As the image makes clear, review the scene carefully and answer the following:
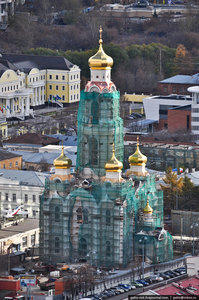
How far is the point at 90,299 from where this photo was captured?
86.6 meters

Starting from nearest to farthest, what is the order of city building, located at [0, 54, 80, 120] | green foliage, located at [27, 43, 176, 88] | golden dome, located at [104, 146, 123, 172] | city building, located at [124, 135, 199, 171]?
golden dome, located at [104, 146, 123, 172] < city building, located at [124, 135, 199, 171] < city building, located at [0, 54, 80, 120] < green foliage, located at [27, 43, 176, 88]

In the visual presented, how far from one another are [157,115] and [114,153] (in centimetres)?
4841

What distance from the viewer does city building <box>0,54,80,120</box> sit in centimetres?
15500

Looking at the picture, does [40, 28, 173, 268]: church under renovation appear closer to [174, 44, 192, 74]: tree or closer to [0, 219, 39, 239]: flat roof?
[0, 219, 39, 239]: flat roof

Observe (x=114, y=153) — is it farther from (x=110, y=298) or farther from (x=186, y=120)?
(x=186, y=120)

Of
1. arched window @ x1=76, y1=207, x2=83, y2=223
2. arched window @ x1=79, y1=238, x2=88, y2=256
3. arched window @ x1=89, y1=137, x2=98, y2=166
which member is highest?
arched window @ x1=89, y1=137, x2=98, y2=166

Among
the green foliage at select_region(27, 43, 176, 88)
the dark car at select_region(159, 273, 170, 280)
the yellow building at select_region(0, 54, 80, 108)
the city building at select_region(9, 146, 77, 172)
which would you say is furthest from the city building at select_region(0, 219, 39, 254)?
the green foliage at select_region(27, 43, 176, 88)

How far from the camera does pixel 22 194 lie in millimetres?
109750

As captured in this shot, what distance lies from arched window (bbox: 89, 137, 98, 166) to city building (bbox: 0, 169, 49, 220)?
9758 millimetres

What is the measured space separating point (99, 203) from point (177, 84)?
65.5 meters

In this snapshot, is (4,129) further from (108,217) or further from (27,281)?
(27,281)

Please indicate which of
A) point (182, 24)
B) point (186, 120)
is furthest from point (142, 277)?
point (182, 24)

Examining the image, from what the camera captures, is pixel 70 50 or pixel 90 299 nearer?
pixel 90 299

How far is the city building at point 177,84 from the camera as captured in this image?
530ft
